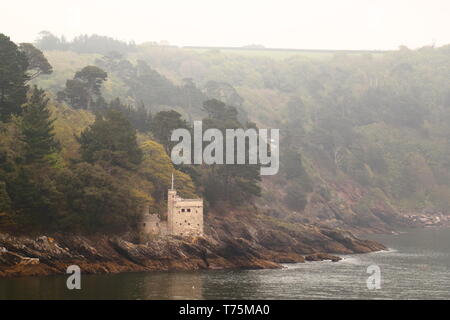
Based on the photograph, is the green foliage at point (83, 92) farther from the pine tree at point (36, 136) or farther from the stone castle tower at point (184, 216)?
the stone castle tower at point (184, 216)

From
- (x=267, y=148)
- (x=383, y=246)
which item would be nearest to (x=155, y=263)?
(x=383, y=246)

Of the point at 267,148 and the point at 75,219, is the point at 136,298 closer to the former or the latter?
the point at 75,219

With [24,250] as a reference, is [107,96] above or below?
above

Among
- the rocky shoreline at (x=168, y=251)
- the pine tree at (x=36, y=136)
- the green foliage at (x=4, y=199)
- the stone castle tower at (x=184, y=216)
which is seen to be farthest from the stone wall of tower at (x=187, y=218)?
the green foliage at (x=4, y=199)

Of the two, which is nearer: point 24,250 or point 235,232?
point 24,250

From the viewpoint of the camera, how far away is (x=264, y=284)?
97.6m

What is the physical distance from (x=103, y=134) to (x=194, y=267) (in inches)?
942

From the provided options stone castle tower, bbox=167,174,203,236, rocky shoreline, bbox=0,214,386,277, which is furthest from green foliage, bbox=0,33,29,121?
stone castle tower, bbox=167,174,203,236

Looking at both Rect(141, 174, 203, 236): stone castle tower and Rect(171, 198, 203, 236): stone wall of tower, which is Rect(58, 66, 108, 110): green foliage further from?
Rect(171, 198, 203, 236): stone wall of tower

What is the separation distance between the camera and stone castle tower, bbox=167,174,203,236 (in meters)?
112

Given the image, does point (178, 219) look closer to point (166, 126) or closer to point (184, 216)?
point (184, 216)

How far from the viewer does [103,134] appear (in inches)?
4710

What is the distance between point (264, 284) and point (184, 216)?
19291mm
